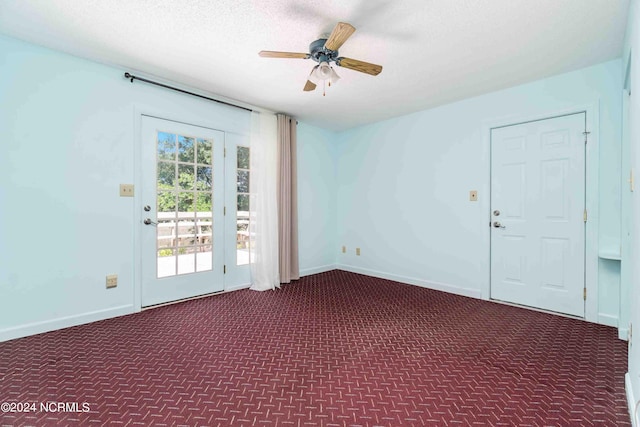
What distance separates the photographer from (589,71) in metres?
2.98

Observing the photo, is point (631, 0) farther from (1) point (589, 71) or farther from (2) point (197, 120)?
(2) point (197, 120)

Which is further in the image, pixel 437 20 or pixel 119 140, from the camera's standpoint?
pixel 119 140

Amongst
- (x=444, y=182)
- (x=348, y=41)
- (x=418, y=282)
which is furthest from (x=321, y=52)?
(x=418, y=282)

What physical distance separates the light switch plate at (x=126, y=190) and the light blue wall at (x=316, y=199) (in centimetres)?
242

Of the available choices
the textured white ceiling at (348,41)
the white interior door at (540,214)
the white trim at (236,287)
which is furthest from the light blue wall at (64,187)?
the white interior door at (540,214)

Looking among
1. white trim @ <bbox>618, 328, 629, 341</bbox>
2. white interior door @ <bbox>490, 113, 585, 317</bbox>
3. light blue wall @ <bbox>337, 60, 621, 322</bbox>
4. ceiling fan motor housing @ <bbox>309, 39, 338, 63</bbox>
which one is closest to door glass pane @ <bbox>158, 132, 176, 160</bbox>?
ceiling fan motor housing @ <bbox>309, 39, 338, 63</bbox>

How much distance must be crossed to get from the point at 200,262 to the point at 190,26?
8.25 feet

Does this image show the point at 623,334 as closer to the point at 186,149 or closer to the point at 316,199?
the point at 316,199

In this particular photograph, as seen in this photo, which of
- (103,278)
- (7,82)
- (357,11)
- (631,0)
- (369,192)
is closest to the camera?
(631,0)

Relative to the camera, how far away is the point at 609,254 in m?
2.76

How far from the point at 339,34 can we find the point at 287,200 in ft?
8.91

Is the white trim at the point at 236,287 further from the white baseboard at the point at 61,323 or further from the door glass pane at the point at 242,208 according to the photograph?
the white baseboard at the point at 61,323

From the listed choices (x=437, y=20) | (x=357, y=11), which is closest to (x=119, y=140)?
(x=357, y=11)

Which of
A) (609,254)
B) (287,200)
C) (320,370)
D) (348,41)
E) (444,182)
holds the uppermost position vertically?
(348,41)
